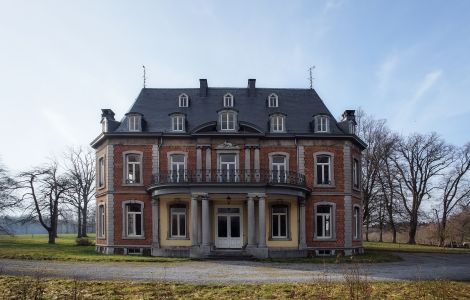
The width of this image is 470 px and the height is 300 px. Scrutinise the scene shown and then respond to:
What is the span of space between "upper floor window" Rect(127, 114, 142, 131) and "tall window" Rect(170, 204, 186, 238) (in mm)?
5010

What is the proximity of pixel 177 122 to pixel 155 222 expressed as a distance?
5866 millimetres

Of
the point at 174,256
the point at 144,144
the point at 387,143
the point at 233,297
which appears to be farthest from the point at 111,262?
the point at 387,143

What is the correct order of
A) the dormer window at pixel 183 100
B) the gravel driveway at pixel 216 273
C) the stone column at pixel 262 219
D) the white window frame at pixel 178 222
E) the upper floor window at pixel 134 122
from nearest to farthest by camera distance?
the gravel driveway at pixel 216 273
the stone column at pixel 262 219
the white window frame at pixel 178 222
the upper floor window at pixel 134 122
the dormer window at pixel 183 100

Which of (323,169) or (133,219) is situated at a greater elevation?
(323,169)

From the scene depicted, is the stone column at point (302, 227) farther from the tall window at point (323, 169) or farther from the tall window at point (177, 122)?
the tall window at point (177, 122)

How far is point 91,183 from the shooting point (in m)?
51.5

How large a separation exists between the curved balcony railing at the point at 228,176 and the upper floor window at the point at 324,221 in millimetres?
1951

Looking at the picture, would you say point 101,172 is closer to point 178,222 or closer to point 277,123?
point 178,222

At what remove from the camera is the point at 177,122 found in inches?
1141

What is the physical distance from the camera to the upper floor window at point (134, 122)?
94.5 feet

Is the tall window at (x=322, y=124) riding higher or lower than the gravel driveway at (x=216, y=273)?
higher

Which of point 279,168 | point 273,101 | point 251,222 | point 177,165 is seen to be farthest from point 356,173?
point 177,165

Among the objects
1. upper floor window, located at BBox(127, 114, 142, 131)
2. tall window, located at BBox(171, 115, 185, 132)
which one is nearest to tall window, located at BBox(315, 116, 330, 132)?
tall window, located at BBox(171, 115, 185, 132)

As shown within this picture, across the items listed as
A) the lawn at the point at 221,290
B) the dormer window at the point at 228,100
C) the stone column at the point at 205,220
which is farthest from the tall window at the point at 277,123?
the lawn at the point at 221,290
